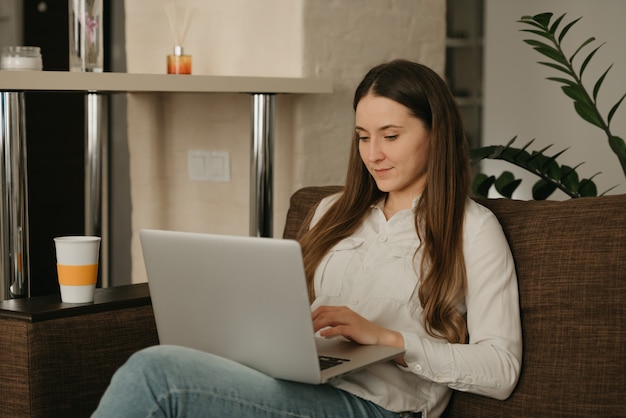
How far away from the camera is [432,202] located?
80.3 inches

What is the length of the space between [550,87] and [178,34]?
172 cm

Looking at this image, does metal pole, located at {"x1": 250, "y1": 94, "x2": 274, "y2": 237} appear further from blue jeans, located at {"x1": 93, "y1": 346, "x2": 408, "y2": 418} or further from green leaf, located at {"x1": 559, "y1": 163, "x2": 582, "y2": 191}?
blue jeans, located at {"x1": 93, "y1": 346, "x2": 408, "y2": 418}

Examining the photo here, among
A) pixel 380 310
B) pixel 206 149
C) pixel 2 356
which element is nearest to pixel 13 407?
pixel 2 356

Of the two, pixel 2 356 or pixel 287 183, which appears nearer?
pixel 2 356

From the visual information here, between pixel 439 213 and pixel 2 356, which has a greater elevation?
pixel 439 213

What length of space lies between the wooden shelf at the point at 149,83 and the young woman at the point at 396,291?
2.14 feet

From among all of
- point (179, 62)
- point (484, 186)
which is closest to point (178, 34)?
point (179, 62)

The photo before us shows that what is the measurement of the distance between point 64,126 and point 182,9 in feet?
3.24

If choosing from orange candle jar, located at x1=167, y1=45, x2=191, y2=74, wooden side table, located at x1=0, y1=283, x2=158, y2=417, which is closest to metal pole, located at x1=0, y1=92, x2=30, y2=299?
wooden side table, located at x1=0, y1=283, x2=158, y2=417

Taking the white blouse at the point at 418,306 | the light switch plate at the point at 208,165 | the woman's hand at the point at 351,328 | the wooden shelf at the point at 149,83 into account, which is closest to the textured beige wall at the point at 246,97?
the light switch plate at the point at 208,165

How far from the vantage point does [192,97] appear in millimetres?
3373

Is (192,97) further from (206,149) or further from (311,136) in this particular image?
(311,136)

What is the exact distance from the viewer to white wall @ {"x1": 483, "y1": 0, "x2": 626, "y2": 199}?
4023mm

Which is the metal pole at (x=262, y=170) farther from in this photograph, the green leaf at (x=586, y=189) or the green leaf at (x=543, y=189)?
the green leaf at (x=586, y=189)
